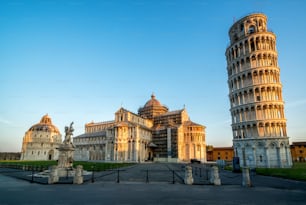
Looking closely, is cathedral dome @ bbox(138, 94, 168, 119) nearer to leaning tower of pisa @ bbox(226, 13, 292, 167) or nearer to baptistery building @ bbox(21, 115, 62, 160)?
leaning tower of pisa @ bbox(226, 13, 292, 167)

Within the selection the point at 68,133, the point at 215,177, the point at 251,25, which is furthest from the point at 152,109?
the point at 215,177

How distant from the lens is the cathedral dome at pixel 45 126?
108m

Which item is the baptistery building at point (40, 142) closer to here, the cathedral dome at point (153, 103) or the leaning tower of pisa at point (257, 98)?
the cathedral dome at point (153, 103)

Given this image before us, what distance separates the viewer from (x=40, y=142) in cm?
10500

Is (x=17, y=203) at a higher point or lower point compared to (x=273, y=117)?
lower

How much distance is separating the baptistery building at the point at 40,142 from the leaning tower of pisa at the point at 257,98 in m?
102

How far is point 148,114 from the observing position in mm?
80438

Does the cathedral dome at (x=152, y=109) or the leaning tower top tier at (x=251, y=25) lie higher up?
the leaning tower top tier at (x=251, y=25)

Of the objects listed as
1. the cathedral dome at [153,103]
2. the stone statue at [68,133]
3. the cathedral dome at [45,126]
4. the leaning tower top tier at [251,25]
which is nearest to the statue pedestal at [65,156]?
the stone statue at [68,133]

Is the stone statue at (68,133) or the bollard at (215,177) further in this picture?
the stone statue at (68,133)

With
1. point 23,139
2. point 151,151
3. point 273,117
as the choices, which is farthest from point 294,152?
point 23,139

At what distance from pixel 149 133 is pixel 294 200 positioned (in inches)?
2416

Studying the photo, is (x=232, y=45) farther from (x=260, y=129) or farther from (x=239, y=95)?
(x=260, y=129)

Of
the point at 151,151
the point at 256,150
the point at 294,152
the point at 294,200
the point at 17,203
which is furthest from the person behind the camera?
the point at 294,152
